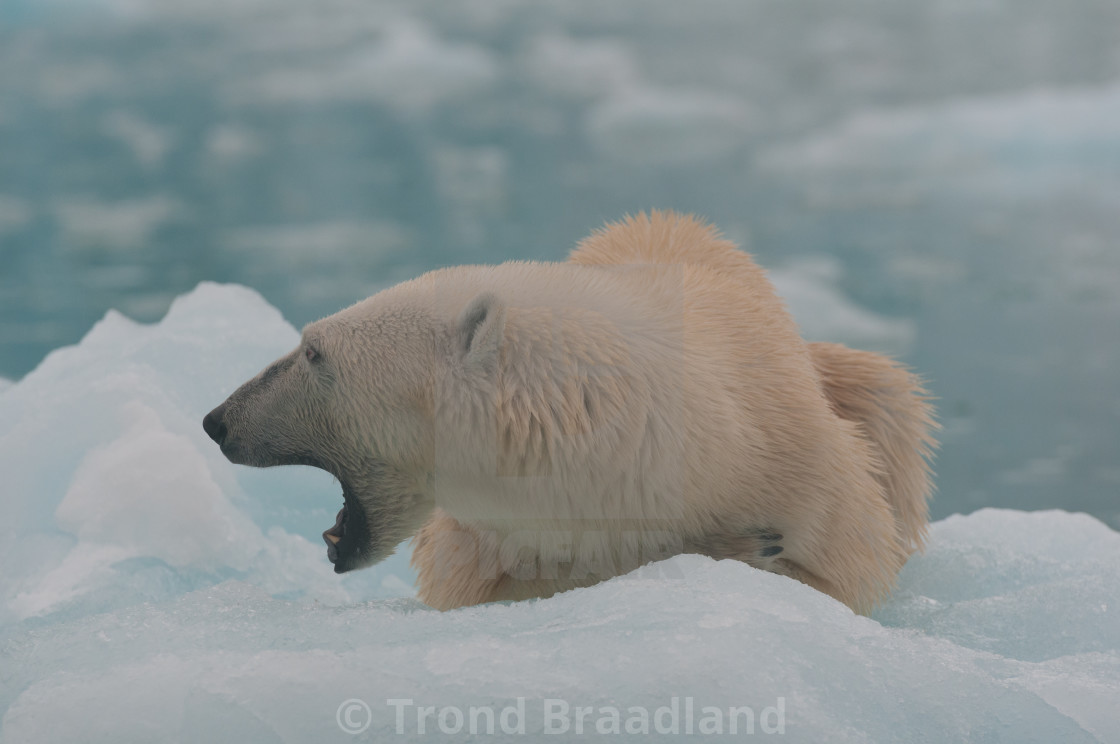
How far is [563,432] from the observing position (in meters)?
2.23

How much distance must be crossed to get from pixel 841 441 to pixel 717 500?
50 cm

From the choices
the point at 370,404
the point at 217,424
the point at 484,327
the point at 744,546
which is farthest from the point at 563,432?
the point at 217,424

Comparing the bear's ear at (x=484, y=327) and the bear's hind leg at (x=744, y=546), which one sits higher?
the bear's ear at (x=484, y=327)

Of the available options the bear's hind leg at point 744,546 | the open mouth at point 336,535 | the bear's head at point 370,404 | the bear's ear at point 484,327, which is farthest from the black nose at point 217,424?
the bear's hind leg at point 744,546

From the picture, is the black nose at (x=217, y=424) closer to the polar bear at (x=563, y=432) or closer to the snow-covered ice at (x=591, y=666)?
the polar bear at (x=563, y=432)

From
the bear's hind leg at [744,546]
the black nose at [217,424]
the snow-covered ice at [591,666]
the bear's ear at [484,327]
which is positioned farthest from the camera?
the black nose at [217,424]

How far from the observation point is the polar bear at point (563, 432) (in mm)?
2260

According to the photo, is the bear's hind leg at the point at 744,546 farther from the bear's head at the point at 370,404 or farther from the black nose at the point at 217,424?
the black nose at the point at 217,424

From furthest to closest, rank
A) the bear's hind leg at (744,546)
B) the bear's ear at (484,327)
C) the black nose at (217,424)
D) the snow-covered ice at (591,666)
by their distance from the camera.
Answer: the black nose at (217,424) → the bear's hind leg at (744,546) → the bear's ear at (484,327) → the snow-covered ice at (591,666)

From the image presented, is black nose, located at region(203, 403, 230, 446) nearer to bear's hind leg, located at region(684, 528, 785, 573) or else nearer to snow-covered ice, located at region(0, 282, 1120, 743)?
snow-covered ice, located at region(0, 282, 1120, 743)

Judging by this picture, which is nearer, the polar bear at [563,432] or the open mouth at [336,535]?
the polar bear at [563,432]

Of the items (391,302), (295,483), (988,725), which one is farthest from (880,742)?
(295,483)

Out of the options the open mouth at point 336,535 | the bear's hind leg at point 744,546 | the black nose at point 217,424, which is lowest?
the open mouth at point 336,535

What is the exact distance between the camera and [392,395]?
2371 millimetres
